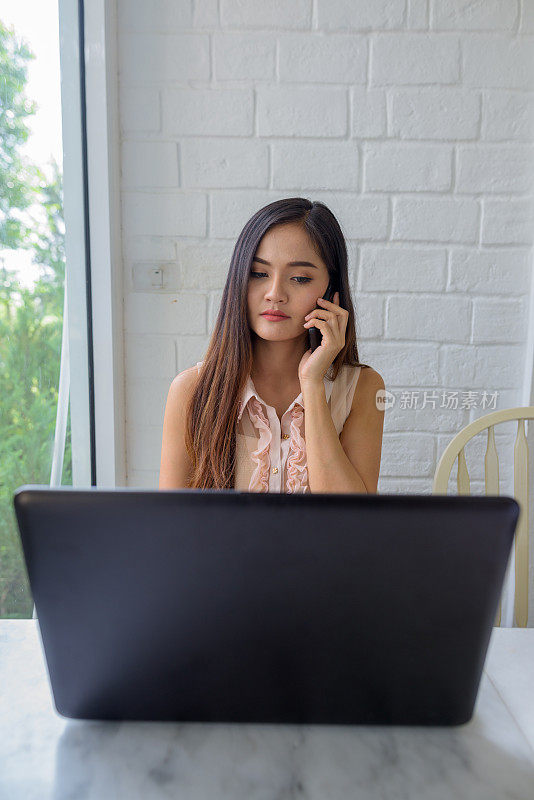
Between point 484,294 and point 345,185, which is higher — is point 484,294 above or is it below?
below

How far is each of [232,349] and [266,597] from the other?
2.59 feet

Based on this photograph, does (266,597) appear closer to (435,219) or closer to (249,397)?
(249,397)

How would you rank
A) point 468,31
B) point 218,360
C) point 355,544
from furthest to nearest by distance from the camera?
1. point 468,31
2. point 218,360
3. point 355,544

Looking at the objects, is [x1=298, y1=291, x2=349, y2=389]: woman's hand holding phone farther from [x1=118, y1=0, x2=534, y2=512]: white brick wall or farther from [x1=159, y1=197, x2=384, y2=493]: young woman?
[x1=118, y1=0, x2=534, y2=512]: white brick wall

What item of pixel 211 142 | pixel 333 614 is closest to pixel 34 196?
pixel 211 142

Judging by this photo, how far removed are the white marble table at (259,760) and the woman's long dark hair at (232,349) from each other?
26.9 inches

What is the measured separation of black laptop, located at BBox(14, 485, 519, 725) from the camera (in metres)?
0.44

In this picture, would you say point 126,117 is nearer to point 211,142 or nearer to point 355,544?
point 211,142

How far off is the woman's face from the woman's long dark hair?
0.01 meters

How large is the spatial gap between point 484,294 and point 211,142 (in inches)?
28.8

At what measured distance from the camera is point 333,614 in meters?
0.46

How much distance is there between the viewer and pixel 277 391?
4.27ft

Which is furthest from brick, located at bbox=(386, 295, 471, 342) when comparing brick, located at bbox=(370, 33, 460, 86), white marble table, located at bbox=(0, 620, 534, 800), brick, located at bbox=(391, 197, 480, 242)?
white marble table, located at bbox=(0, 620, 534, 800)

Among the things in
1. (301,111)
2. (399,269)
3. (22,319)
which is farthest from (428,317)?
(22,319)
